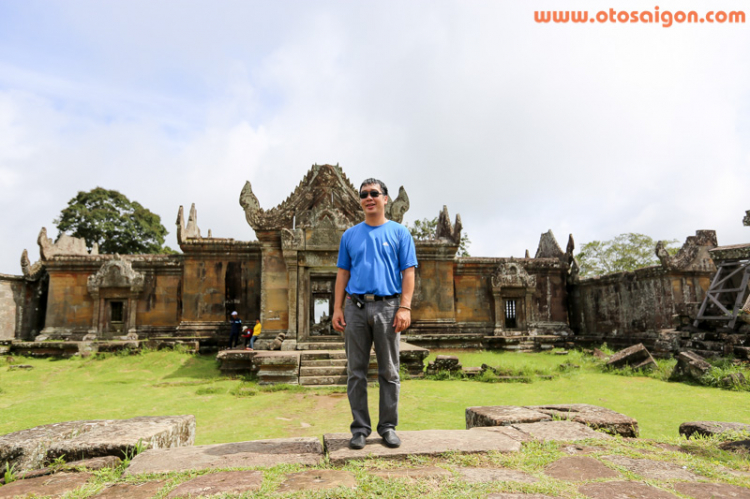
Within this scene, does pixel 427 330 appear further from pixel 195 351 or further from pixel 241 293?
pixel 195 351

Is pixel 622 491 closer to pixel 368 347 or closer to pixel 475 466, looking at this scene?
pixel 475 466

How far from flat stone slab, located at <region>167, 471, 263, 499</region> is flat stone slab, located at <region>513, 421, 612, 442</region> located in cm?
188

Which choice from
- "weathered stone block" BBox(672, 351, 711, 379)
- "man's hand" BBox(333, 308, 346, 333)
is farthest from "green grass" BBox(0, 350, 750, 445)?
"man's hand" BBox(333, 308, 346, 333)

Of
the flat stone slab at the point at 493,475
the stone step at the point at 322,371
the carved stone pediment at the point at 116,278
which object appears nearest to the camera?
the flat stone slab at the point at 493,475

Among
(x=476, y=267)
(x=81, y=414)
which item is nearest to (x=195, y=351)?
(x=81, y=414)

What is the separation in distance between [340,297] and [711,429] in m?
3.12

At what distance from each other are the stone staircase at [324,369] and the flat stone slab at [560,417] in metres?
4.72

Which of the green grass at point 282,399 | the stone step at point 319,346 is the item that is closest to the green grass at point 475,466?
the green grass at point 282,399

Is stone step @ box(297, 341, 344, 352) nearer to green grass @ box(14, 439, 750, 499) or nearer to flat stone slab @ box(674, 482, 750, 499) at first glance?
green grass @ box(14, 439, 750, 499)

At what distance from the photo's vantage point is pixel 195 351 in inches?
509

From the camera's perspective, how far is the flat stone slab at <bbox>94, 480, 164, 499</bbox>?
212 cm

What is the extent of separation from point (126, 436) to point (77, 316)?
14807 mm

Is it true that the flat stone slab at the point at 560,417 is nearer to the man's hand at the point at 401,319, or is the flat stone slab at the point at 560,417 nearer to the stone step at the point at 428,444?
the stone step at the point at 428,444

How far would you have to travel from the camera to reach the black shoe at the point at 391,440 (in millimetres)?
2850
